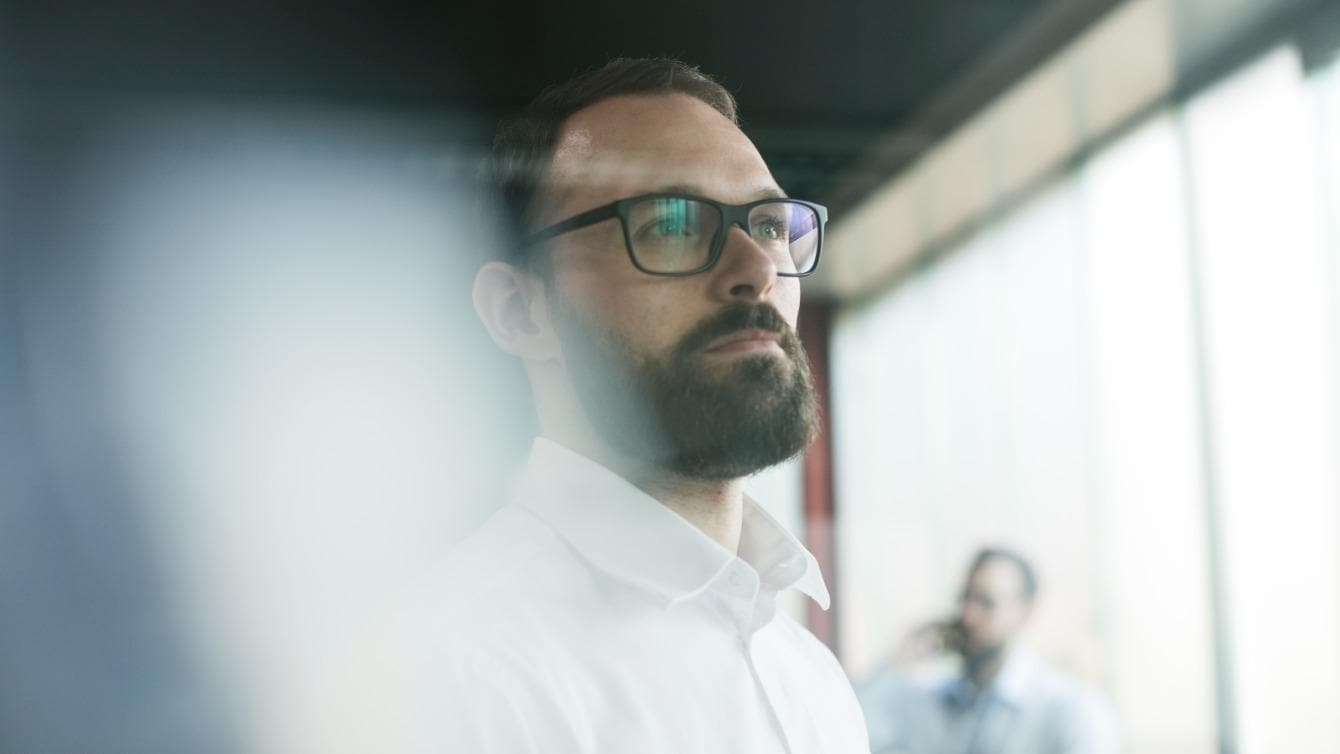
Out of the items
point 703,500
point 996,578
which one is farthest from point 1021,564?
point 703,500

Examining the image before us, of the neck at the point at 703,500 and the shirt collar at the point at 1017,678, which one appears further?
the shirt collar at the point at 1017,678

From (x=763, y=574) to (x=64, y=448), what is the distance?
1.14 feet

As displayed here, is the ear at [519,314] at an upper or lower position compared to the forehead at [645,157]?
lower

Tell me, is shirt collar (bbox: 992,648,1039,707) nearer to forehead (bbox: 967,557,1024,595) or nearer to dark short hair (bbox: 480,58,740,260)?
forehead (bbox: 967,557,1024,595)

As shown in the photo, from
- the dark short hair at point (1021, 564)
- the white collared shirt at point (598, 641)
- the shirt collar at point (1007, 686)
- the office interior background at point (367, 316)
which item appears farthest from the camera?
the dark short hair at point (1021, 564)

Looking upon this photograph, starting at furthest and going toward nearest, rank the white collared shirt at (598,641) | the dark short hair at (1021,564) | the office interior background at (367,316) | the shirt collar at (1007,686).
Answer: the dark short hair at (1021,564), the shirt collar at (1007,686), the office interior background at (367,316), the white collared shirt at (598,641)

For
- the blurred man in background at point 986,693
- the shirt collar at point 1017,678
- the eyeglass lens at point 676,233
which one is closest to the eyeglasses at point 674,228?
the eyeglass lens at point 676,233

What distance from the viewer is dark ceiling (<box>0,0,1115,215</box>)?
643 mm

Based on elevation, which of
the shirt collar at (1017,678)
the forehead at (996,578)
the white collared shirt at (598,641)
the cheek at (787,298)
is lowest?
the shirt collar at (1017,678)

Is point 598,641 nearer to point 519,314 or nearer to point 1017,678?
point 519,314

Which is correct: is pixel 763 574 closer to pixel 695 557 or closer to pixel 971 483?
pixel 695 557

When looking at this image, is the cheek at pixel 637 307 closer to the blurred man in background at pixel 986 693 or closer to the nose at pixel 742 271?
the nose at pixel 742 271

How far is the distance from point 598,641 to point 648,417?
0.10 meters

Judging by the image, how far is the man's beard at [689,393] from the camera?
507 millimetres
